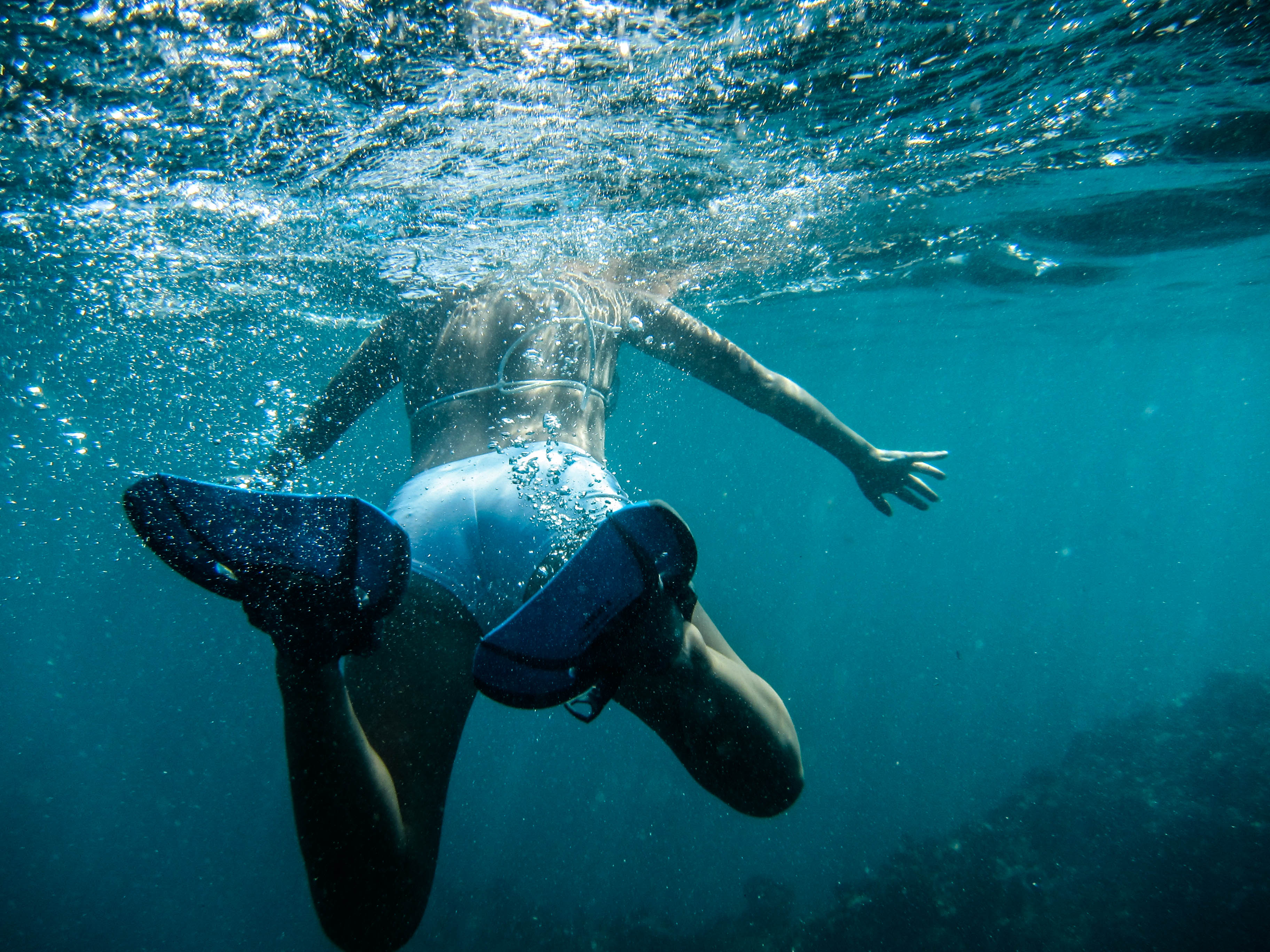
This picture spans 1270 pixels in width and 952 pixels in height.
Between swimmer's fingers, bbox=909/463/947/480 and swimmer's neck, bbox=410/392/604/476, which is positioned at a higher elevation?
Answer: swimmer's neck, bbox=410/392/604/476

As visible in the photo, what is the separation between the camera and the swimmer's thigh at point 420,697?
84.3 inches

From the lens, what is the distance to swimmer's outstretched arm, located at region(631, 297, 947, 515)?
12.4 ft

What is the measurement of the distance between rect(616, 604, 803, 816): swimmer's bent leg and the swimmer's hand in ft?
6.26

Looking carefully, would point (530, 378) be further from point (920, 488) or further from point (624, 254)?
point (624, 254)

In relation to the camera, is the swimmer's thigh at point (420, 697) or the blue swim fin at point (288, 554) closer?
the blue swim fin at point (288, 554)

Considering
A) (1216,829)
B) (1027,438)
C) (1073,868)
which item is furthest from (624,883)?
(1027,438)

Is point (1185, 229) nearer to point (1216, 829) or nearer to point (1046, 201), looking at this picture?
point (1046, 201)

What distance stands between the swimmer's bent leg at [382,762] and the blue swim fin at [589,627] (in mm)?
427

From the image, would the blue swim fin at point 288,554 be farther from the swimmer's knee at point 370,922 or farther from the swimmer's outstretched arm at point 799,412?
the swimmer's outstretched arm at point 799,412

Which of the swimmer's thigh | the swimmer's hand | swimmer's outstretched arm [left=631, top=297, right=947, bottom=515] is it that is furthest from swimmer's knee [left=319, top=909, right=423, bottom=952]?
the swimmer's hand

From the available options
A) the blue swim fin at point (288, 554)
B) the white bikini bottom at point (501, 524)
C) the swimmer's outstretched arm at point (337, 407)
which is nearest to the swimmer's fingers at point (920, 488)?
the white bikini bottom at point (501, 524)

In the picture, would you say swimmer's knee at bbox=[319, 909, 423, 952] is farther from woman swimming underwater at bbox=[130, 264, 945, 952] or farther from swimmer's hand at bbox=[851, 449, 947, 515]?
swimmer's hand at bbox=[851, 449, 947, 515]

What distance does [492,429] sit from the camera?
11.1 feet

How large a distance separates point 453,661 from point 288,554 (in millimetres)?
834
